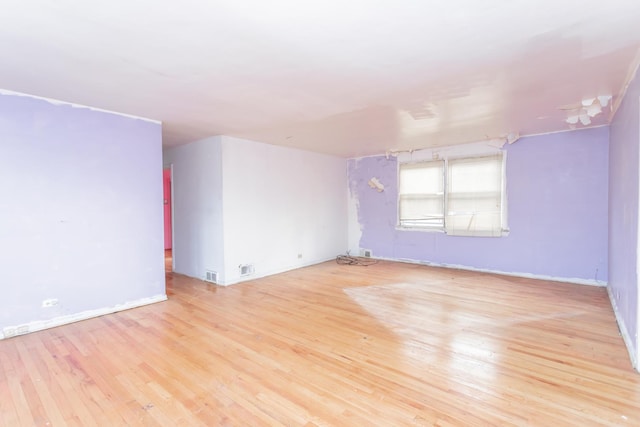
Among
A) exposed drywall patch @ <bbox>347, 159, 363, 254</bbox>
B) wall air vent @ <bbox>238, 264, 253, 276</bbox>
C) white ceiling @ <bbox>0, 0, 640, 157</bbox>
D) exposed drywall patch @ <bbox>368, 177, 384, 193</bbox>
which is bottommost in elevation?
wall air vent @ <bbox>238, 264, 253, 276</bbox>

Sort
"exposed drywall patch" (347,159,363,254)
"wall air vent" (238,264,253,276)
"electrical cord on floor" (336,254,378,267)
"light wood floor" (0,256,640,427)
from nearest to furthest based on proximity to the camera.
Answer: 1. "light wood floor" (0,256,640,427)
2. "wall air vent" (238,264,253,276)
3. "electrical cord on floor" (336,254,378,267)
4. "exposed drywall patch" (347,159,363,254)

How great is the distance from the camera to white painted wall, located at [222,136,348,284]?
5.00 metres

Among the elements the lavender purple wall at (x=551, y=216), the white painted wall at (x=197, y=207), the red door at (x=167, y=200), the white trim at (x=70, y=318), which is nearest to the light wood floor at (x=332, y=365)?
the white trim at (x=70, y=318)

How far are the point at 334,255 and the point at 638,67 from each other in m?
5.39

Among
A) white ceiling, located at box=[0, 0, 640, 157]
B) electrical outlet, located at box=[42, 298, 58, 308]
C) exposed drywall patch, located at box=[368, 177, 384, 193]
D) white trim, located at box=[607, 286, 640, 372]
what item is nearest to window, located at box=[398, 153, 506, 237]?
exposed drywall patch, located at box=[368, 177, 384, 193]

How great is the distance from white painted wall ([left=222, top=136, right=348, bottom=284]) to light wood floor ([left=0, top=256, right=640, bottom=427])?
1263mm

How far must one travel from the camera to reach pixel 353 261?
6.59 metres

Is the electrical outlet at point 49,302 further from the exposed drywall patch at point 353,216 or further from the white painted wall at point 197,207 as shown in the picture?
the exposed drywall patch at point 353,216

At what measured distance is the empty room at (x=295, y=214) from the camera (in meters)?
1.91

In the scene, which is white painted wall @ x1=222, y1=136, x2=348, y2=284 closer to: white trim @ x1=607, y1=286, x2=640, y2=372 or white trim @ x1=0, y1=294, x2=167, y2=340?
white trim @ x1=0, y1=294, x2=167, y2=340

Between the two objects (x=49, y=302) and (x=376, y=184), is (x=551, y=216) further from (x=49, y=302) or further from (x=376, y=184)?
(x=49, y=302)

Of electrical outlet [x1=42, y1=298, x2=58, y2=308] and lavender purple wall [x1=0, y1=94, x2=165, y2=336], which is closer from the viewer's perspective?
lavender purple wall [x1=0, y1=94, x2=165, y2=336]

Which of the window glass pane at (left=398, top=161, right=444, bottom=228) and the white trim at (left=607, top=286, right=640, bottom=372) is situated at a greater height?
the window glass pane at (left=398, top=161, right=444, bottom=228)

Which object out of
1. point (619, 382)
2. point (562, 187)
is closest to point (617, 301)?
point (619, 382)
